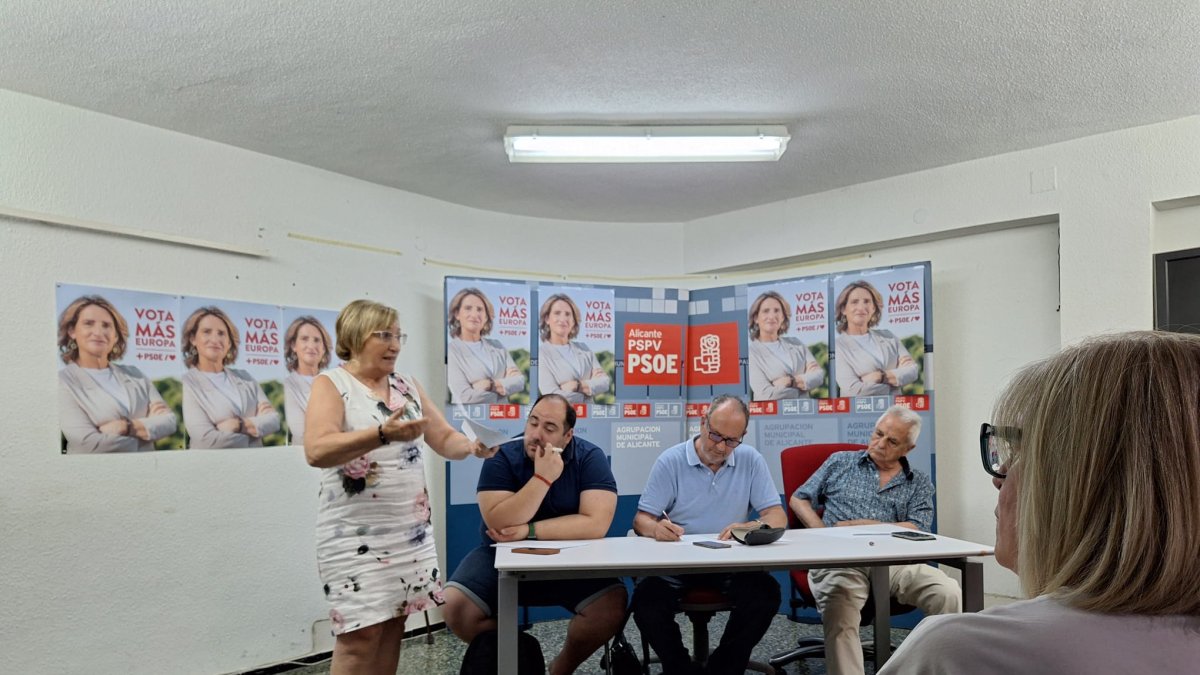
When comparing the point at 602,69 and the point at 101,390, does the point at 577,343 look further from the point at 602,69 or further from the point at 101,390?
the point at 101,390

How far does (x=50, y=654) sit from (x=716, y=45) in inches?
136

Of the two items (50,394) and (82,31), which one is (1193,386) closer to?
(82,31)

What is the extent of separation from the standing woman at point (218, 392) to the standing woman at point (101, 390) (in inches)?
6.6

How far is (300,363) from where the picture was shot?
13.3 ft

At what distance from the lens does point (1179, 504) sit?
697 mm

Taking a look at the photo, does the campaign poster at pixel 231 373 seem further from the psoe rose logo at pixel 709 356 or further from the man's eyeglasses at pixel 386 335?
the psoe rose logo at pixel 709 356

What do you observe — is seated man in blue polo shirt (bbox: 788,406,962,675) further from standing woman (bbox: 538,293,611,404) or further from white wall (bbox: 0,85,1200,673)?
standing woman (bbox: 538,293,611,404)

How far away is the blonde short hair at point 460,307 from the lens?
15.0ft

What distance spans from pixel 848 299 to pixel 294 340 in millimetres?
3021

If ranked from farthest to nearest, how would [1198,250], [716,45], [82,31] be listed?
[1198,250], [716,45], [82,31]

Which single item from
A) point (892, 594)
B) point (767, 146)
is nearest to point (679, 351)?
point (767, 146)

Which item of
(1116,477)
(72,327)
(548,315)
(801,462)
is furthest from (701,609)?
(72,327)

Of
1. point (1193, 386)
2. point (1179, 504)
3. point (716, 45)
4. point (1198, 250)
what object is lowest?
point (1179, 504)

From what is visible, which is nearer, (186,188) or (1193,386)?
(1193,386)
